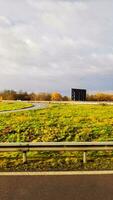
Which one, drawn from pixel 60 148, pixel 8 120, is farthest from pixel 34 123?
pixel 60 148

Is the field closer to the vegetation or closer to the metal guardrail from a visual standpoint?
the metal guardrail

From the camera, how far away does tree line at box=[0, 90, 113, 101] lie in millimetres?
65688

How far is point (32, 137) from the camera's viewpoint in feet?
51.8

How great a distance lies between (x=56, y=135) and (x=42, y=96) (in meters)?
53.2

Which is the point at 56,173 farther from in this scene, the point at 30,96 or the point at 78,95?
the point at 30,96

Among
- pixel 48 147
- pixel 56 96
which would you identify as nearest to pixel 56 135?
pixel 48 147

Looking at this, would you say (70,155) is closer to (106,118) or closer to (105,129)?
(105,129)
